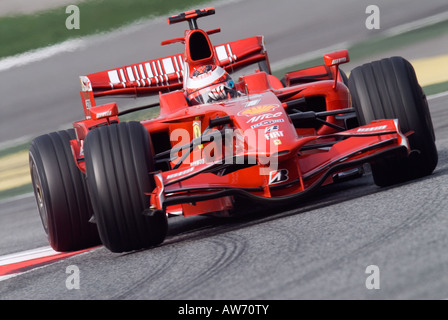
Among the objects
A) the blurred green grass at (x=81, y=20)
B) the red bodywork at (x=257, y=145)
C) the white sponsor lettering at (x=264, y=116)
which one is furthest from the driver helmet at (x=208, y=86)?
the blurred green grass at (x=81, y=20)

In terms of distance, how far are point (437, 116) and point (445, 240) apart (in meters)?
7.02

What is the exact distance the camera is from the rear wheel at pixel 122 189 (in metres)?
5.57

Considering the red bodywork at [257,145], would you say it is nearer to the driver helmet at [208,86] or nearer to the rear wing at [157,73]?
the driver helmet at [208,86]

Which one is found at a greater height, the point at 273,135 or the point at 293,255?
the point at 273,135

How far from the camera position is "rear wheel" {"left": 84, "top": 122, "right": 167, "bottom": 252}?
18.3 ft

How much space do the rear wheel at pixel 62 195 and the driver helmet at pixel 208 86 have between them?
140 centimetres

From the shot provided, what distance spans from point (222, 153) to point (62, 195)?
137 cm

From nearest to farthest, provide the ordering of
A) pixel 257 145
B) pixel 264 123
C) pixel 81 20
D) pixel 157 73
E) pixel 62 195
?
pixel 257 145 → pixel 264 123 → pixel 62 195 → pixel 157 73 → pixel 81 20

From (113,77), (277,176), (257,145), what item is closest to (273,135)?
(257,145)

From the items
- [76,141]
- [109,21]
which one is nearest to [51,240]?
[76,141]

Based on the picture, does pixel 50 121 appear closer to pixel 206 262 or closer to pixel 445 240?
pixel 206 262

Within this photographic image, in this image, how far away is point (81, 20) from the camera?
54.1 ft

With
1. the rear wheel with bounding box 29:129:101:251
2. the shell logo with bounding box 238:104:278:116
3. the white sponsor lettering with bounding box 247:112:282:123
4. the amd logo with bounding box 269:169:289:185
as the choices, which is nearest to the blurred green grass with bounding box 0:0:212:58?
the rear wheel with bounding box 29:129:101:251

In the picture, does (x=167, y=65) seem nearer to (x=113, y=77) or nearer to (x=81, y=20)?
(x=113, y=77)
